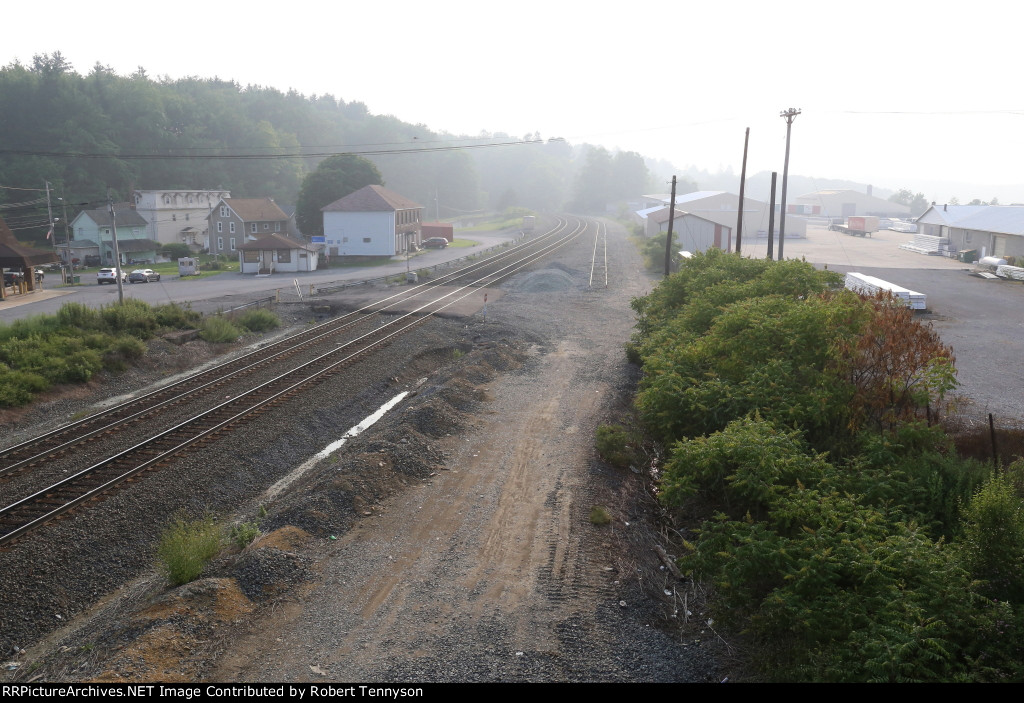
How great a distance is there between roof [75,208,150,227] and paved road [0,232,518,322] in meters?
12.0

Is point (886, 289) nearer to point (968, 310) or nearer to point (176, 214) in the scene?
point (968, 310)

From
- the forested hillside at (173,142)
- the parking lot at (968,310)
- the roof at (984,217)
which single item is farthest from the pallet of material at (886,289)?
the forested hillside at (173,142)

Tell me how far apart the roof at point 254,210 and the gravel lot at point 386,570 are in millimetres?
54552

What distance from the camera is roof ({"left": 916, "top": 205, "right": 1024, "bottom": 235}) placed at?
175ft

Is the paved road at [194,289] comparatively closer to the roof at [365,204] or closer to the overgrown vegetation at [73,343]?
the roof at [365,204]

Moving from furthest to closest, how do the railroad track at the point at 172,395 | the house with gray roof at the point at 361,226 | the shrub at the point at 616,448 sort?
the house with gray roof at the point at 361,226 → the railroad track at the point at 172,395 → the shrub at the point at 616,448

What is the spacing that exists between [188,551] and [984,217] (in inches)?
2596

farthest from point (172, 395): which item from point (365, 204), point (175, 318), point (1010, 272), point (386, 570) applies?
point (1010, 272)

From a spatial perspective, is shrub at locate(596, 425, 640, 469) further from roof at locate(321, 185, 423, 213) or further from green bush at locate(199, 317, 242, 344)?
roof at locate(321, 185, 423, 213)

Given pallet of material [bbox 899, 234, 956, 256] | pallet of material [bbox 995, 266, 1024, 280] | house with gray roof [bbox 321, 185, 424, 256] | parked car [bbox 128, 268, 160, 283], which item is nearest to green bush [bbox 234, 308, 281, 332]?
parked car [bbox 128, 268, 160, 283]

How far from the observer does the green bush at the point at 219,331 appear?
91.7 feet

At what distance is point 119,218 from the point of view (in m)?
66.9

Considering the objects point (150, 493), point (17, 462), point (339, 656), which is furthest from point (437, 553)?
point (17, 462)

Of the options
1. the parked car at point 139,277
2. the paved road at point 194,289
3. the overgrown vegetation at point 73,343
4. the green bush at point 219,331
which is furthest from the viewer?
the parked car at point 139,277
